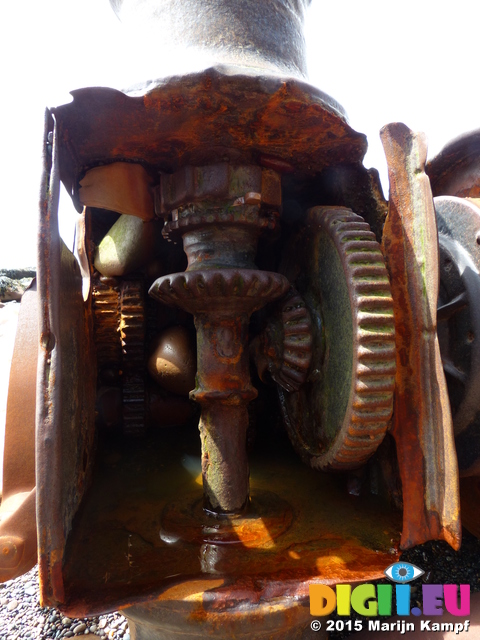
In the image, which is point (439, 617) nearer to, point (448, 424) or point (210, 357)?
point (448, 424)

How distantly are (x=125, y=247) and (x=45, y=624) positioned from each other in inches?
53.3

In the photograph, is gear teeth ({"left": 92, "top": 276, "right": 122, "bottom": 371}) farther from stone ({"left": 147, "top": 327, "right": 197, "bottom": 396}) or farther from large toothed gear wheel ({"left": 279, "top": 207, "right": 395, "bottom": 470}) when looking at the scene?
large toothed gear wheel ({"left": 279, "top": 207, "right": 395, "bottom": 470})

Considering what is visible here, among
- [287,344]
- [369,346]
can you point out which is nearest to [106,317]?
[287,344]

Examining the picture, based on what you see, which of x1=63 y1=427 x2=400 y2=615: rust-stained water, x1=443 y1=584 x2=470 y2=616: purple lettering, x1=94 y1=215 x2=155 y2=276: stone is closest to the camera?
x1=63 y1=427 x2=400 y2=615: rust-stained water

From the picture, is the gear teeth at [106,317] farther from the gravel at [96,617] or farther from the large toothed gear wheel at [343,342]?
the gravel at [96,617]

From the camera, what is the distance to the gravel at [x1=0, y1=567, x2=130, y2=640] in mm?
1562

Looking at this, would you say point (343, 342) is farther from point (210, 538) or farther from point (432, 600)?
point (432, 600)

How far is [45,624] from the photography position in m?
1.60

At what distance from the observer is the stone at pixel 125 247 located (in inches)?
67.5

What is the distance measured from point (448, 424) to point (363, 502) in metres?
0.53

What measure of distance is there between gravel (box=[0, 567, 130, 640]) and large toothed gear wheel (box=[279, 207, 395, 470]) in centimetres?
90

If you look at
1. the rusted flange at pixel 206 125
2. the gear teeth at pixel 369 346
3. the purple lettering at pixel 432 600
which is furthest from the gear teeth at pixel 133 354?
the purple lettering at pixel 432 600

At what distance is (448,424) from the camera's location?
1.08 m

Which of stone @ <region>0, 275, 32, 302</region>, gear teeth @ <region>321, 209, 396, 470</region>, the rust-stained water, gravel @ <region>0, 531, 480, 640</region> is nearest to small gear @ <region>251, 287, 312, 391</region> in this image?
gear teeth @ <region>321, 209, 396, 470</region>
